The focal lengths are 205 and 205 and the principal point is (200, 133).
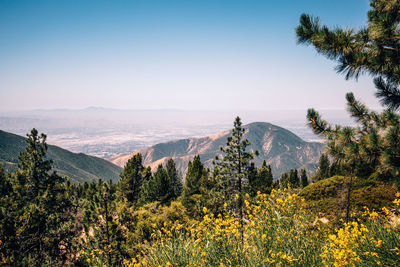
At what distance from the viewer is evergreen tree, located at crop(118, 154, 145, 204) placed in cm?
3588

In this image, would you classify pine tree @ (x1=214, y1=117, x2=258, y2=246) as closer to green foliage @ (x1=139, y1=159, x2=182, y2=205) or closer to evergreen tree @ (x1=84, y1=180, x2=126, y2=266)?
evergreen tree @ (x1=84, y1=180, x2=126, y2=266)

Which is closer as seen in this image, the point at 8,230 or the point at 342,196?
the point at 8,230

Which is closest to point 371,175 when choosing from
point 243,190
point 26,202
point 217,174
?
point 243,190

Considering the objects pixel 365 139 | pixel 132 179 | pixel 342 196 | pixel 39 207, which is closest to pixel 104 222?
pixel 39 207

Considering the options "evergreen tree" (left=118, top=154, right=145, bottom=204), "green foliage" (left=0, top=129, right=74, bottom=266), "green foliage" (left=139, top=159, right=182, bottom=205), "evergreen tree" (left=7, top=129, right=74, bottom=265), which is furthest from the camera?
"evergreen tree" (left=118, top=154, right=145, bottom=204)

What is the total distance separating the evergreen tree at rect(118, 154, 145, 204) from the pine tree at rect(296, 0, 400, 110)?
113ft

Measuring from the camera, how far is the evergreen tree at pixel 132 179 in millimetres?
35875

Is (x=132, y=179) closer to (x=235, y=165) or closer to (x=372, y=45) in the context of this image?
(x=235, y=165)

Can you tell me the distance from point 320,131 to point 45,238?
19254mm

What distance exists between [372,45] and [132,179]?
37.0 metres

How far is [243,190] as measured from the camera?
1934 cm

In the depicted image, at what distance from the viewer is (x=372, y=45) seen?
17.0 feet

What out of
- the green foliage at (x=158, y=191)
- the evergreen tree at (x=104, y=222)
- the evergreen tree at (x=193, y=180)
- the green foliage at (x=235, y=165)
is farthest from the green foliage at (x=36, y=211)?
the evergreen tree at (x=193, y=180)

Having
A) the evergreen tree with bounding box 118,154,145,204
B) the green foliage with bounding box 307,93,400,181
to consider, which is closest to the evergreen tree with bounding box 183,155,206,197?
the evergreen tree with bounding box 118,154,145,204
